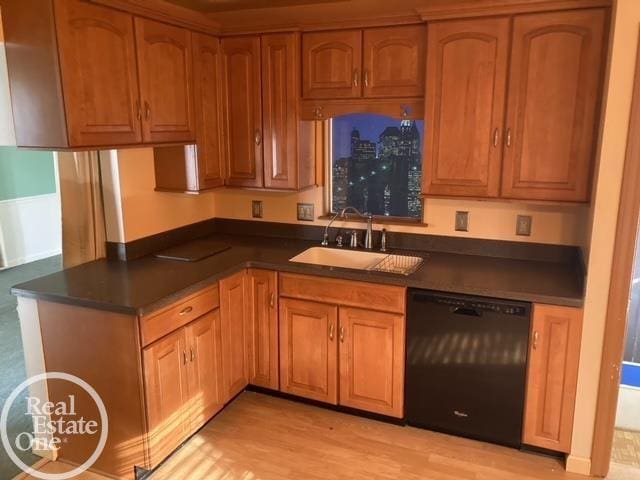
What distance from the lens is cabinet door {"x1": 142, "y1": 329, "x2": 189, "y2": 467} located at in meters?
2.29

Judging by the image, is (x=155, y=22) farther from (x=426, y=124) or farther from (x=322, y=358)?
(x=322, y=358)

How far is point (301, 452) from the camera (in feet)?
8.61

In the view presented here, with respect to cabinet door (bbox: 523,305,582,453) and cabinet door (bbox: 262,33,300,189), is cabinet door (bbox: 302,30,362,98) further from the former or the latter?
cabinet door (bbox: 523,305,582,453)

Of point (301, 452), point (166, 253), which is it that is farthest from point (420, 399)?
point (166, 253)

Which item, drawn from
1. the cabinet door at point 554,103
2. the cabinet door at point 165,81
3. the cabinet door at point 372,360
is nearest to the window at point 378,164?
the cabinet door at point 554,103

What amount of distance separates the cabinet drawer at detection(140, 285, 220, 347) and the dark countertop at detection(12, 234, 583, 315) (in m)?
0.06

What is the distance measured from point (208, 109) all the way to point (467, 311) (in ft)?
6.26

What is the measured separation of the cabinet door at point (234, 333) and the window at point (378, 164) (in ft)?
3.14

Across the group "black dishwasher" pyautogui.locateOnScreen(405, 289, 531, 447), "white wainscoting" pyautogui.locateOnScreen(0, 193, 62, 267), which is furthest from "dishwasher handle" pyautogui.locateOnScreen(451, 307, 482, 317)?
"white wainscoting" pyautogui.locateOnScreen(0, 193, 62, 267)

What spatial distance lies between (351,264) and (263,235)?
0.74m

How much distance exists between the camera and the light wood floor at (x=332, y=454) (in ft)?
8.05

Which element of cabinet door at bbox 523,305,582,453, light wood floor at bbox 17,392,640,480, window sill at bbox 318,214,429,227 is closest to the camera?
cabinet door at bbox 523,305,582,453

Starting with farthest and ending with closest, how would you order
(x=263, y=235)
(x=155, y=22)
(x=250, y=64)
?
(x=263, y=235) < (x=250, y=64) < (x=155, y=22)

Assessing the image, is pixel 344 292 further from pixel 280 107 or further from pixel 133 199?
pixel 133 199
